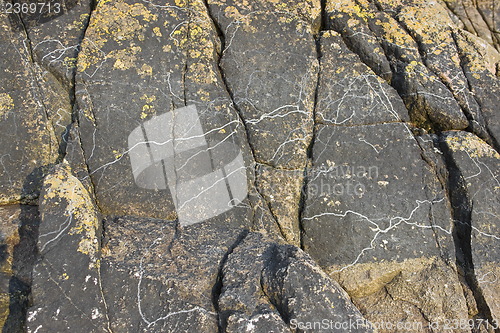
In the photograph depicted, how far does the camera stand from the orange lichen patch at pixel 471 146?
302cm

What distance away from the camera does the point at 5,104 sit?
9.94 feet

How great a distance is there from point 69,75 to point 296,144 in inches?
89.8

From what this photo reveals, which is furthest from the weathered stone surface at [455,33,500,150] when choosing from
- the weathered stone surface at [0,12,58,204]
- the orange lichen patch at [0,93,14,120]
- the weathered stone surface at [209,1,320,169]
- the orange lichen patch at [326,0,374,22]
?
the orange lichen patch at [0,93,14,120]

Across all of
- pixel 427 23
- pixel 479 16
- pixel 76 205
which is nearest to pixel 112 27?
pixel 76 205

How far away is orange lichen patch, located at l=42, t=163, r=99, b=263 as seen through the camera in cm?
227

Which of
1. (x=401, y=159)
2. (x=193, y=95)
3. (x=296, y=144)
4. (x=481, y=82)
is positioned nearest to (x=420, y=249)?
(x=401, y=159)

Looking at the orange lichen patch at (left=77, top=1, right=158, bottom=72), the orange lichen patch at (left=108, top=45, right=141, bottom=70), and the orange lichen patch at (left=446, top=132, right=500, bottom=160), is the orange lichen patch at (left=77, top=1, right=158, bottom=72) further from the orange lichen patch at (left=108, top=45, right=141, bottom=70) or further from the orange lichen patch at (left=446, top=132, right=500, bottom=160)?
the orange lichen patch at (left=446, top=132, right=500, bottom=160)

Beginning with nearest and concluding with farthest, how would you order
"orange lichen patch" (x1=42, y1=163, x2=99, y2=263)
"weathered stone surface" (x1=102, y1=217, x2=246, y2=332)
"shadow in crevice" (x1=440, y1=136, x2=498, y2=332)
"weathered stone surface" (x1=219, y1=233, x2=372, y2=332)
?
"weathered stone surface" (x1=219, y1=233, x2=372, y2=332)
"weathered stone surface" (x1=102, y1=217, x2=246, y2=332)
"orange lichen patch" (x1=42, y1=163, x2=99, y2=263)
"shadow in crevice" (x1=440, y1=136, x2=498, y2=332)

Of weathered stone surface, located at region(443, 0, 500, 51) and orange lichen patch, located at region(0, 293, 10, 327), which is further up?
weathered stone surface, located at region(443, 0, 500, 51)

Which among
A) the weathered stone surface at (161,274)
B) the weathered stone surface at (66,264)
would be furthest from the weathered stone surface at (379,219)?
the weathered stone surface at (66,264)

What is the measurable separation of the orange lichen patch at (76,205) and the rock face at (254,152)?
0.03ft

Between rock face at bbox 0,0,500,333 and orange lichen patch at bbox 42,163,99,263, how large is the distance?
1 cm

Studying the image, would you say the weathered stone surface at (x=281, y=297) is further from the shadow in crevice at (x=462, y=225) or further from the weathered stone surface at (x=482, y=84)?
the weathered stone surface at (x=482, y=84)

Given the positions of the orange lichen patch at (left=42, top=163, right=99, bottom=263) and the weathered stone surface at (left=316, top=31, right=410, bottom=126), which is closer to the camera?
the orange lichen patch at (left=42, top=163, right=99, bottom=263)
